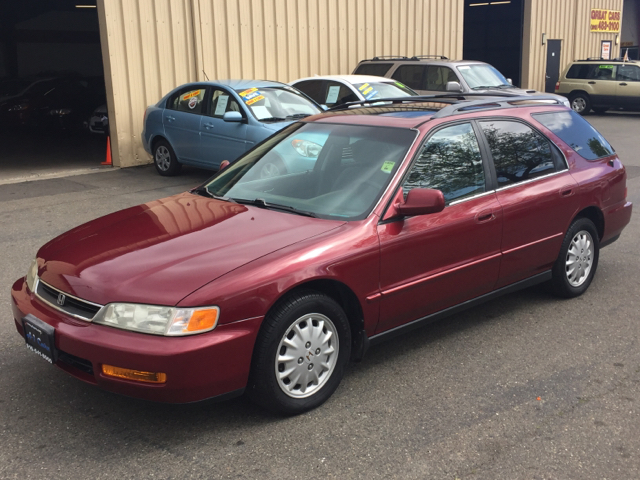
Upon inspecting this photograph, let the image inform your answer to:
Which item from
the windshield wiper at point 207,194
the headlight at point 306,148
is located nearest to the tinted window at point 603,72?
the headlight at point 306,148

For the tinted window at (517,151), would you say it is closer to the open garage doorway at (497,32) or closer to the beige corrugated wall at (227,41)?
the beige corrugated wall at (227,41)

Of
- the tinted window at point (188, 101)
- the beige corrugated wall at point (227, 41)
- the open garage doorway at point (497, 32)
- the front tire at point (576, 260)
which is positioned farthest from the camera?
the open garage doorway at point (497, 32)

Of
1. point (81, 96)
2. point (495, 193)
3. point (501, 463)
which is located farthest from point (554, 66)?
point (501, 463)

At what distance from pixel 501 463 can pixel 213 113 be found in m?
8.42

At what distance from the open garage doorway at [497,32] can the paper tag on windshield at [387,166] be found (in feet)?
94.7

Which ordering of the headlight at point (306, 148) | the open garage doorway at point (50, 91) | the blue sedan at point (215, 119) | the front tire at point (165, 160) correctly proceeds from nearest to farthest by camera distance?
the headlight at point (306, 148)
the blue sedan at point (215, 119)
the front tire at point (165, 160)
the open garage doorway at point (50, 91)

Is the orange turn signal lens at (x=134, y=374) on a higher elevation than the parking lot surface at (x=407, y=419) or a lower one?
higher

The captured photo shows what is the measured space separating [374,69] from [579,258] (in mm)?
10863

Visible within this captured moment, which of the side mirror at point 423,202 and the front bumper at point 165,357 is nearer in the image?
the front bumper at point 165,357

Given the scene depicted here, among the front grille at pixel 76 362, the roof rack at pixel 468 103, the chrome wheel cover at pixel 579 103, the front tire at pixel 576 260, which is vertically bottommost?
the chrome wheel cover at pixel 579 103

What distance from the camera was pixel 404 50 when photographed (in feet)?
57.1

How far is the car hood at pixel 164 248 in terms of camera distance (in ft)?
11.0

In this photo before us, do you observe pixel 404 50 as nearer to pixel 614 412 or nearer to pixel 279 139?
pixel 279 139

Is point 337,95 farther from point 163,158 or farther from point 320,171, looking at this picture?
point 320,171
